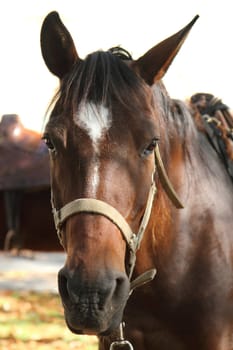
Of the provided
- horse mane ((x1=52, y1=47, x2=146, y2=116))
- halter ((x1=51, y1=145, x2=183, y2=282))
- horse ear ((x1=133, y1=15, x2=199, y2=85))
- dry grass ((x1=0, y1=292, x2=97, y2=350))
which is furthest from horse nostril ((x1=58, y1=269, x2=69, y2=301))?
dry grass ((x1=0, y1=292, x2=97, y2=350))

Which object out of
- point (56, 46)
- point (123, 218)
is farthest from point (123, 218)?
point (56, 46)

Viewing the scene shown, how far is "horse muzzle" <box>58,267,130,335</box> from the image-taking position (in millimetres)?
2148

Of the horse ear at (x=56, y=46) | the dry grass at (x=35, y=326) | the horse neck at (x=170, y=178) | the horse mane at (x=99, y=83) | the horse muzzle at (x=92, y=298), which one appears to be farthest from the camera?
the dry grass at (x=35, y=326)

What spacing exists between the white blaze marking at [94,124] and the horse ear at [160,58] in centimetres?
35

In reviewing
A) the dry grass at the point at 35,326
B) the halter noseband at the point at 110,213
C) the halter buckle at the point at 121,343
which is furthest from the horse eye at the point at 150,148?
the dry grass at the point at 35,326

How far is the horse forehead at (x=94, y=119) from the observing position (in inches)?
91.8

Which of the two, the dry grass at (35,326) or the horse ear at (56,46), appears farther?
the dry grass at (35,326)

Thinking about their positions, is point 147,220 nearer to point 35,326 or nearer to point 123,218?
point 123,218

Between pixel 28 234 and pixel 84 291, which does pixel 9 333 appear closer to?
pixel 28 234

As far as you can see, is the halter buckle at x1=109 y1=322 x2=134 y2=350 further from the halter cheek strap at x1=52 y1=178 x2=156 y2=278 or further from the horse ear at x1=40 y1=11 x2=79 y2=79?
the horse ear at x1=40 y1=11 x2=79 y2=79

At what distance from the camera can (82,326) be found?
2.22 meters

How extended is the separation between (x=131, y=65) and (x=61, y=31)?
0.34m

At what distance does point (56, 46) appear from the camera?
268 cm

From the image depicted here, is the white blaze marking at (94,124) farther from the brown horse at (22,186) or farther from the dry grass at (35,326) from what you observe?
the brown horse at (22,186)
